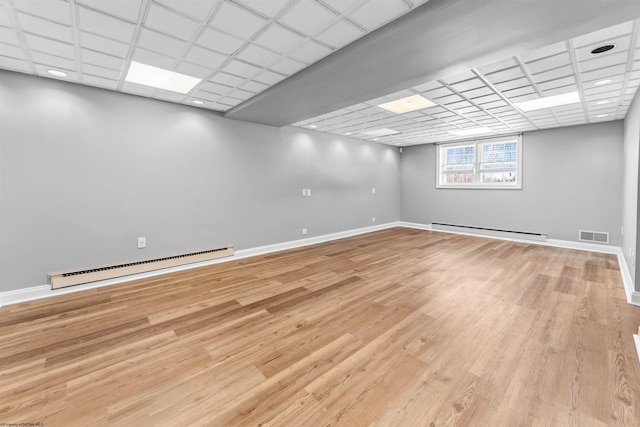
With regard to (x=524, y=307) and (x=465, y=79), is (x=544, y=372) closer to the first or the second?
(x=524, y=307)

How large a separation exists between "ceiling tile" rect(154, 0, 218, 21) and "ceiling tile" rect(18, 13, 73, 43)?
3.35ft

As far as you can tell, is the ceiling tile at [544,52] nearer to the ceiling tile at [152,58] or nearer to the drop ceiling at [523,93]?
the drop ceiling at [523,93]

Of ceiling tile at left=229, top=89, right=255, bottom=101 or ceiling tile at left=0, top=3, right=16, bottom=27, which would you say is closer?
ceiling tile at left=0, top=3, right=16, bottom=27

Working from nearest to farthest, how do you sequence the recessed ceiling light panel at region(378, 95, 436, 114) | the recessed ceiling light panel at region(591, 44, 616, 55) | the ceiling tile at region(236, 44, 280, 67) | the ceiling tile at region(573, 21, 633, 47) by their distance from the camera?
the ceiling tile at region(573, 21, 633, 47) < the recessed ceiling light panel at region(591, 44, 616, 55) < the ceiling tile at region(236, 44, 280, 67) < the recessed ceiling light panel at region(378, 95, 436, 114)

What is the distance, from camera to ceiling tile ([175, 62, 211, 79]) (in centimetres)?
280

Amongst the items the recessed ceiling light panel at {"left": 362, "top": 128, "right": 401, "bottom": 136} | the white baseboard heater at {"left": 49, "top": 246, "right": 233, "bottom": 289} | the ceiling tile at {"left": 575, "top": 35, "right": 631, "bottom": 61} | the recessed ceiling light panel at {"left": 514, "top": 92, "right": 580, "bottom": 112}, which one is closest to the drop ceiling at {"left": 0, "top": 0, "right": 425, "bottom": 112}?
the ceiling tile at {"left": 575, "top": 35, "right": 631, "bottom": 61}

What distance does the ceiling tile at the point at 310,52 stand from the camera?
2447mm

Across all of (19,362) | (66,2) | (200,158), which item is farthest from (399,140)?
(19,362)

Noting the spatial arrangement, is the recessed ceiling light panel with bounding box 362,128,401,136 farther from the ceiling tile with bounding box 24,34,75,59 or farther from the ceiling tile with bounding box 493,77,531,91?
the ceiling tile with bounding box 24,34,75,59

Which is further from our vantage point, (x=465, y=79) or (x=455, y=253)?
(x=455, y=253)

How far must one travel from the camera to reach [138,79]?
125 inches

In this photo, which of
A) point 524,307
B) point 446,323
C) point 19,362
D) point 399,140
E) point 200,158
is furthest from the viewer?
point 399,140

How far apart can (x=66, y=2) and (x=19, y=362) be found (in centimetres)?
264

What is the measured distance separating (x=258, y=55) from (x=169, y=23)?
79 cm
